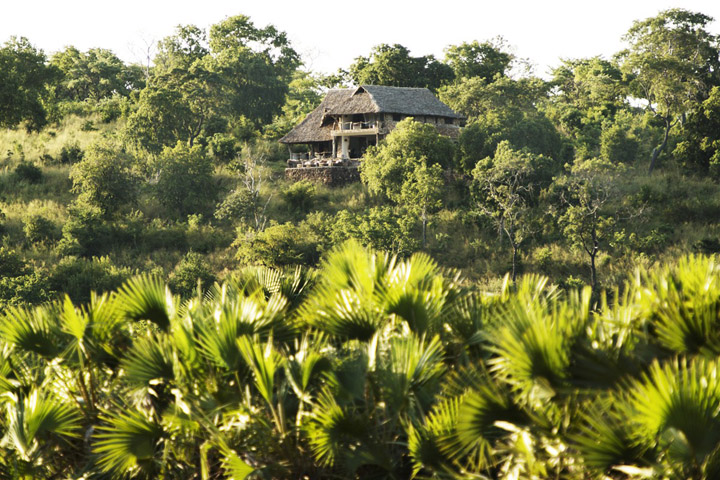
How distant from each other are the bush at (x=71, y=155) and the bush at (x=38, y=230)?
1079cm

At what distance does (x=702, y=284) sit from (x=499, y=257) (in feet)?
105

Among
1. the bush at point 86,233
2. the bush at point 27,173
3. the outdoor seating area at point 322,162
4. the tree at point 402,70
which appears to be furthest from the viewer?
the tree at point 402,70

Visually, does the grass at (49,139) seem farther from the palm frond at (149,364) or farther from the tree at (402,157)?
the palm frond at (149,364)

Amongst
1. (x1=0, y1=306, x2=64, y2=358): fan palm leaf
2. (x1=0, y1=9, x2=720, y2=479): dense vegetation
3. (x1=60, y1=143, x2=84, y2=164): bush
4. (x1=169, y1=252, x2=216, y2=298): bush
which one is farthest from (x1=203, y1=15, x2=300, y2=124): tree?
(x1=0, y1=306, x2=64, y2=358): fan palm leaf

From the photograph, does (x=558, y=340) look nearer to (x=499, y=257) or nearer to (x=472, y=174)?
(x=499, y=257)

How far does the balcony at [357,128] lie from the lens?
49.8 meters

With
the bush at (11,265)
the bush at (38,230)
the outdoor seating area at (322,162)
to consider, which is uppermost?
the outdoor seating area at (322,162)

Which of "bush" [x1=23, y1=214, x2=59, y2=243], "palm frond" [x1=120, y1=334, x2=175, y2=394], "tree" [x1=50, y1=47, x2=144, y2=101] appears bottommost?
"bush" [x1=23, y1=214, x2=59, y2=243]

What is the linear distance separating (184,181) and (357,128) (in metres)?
13.0

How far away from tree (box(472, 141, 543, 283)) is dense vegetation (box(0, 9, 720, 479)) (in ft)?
0.59

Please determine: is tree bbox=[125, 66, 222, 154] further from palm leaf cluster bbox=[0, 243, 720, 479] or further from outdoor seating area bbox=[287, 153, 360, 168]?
palm leaf cluster bbox=[0, 243, 720, 479]

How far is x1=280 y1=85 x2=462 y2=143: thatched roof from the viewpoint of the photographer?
49562 mm

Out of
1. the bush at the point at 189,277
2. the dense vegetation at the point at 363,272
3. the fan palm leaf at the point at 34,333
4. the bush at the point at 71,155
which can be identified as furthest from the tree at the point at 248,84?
the fan palm leaf at the point at 34,333

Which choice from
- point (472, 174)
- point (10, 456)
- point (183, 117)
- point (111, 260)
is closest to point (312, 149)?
point (183, 117)
